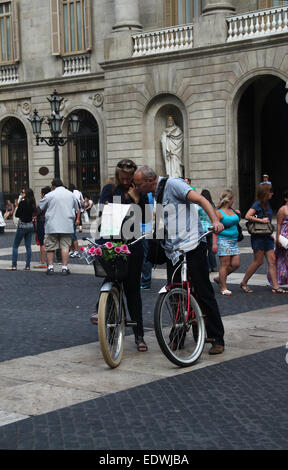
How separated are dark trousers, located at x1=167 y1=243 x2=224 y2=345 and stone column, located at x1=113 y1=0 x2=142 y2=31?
78.1 feet

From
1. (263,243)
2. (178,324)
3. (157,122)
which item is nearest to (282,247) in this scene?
(263,243)

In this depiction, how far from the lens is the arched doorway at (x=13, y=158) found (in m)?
35.2

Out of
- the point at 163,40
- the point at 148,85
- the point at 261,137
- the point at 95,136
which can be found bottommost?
the point at 261,137

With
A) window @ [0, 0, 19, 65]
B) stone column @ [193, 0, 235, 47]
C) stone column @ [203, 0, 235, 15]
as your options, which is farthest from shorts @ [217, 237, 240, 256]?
window @ [0, 0, 19, 65]

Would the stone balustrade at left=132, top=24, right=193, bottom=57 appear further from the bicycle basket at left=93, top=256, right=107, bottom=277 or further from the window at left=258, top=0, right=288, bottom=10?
the bicycle basket at left=93, top=256, right=107, bottom=277

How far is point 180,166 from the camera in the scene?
92.8 ft

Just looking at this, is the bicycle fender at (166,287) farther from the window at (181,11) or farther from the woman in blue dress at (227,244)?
the window at (181,11)

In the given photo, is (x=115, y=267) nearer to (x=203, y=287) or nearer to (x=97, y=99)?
(x=203, y=287)

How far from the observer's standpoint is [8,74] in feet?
114

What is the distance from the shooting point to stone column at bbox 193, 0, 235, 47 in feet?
84.5

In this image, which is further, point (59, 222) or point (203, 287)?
point (59, 222)

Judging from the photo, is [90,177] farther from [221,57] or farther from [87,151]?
[221,57]

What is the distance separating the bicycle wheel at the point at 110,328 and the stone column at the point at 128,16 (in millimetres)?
23946

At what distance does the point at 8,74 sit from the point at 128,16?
27.2 ft
